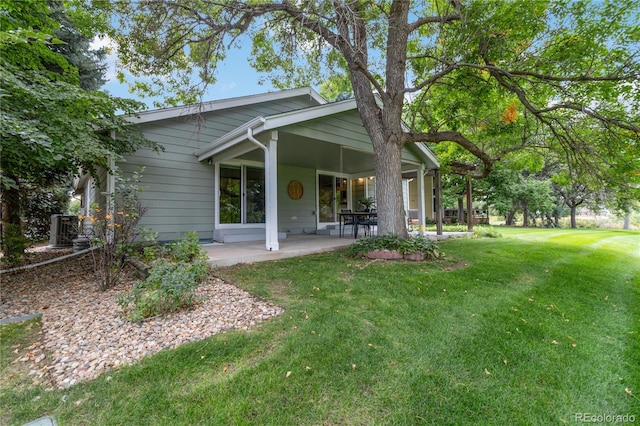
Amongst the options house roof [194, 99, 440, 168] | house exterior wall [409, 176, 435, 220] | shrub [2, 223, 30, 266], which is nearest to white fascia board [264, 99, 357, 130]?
house roof [194, 99, 440, 168]

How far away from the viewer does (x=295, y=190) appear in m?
8.94

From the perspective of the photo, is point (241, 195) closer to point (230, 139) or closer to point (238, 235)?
point (238, 235)

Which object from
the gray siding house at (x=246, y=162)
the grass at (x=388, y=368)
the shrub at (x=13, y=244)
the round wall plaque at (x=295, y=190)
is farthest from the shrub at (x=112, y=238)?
the round wall plaque at (x=295, y=190)

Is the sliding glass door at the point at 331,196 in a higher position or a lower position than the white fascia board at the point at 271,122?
lower

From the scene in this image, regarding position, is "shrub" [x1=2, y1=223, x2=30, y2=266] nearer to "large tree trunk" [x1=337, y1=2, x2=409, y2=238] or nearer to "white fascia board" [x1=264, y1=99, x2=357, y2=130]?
"white fascia board" [x1=264, y1=99, x2=357, y2=130]

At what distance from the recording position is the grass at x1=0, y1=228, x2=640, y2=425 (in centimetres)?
156

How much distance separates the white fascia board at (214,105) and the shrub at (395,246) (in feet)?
15.0

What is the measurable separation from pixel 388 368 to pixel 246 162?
6.62m

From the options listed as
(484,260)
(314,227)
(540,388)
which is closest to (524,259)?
(484,260)

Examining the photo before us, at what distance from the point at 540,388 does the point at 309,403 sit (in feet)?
4.93

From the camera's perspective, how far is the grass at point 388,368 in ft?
5.12

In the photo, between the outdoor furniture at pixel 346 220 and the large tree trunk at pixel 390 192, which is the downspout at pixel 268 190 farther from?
the outdoor furniture at pixel 346 220

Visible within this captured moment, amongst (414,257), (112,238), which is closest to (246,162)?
(112,238)

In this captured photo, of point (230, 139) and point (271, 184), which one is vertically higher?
point (230, 139)
